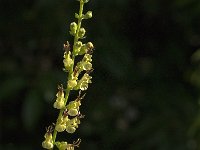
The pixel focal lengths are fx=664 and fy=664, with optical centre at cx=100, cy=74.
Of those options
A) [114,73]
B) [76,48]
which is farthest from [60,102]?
[114,73]

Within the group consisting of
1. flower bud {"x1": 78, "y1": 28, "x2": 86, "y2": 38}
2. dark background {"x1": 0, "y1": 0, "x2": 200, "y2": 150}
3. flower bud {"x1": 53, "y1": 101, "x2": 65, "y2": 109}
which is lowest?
flower bud {"x1": 53, "y1": 101, "x2": 65, "y2": 109}

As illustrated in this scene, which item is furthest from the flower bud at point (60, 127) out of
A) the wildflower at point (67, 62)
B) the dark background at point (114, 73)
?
the dark background at point (114, 73)

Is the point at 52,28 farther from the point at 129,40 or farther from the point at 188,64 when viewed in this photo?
the point at 188,64

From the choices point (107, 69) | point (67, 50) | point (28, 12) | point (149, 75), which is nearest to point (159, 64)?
point (149, 75)

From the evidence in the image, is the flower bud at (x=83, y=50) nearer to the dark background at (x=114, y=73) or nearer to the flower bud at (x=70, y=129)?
the flower bud at (x=70, y=129)

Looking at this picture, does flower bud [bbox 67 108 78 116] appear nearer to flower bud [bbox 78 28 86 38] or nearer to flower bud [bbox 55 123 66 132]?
flower bud [bbox 55 123 66 132]

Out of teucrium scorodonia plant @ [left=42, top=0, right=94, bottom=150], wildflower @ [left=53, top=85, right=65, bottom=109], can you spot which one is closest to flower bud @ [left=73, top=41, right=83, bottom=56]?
teucrium scorodonia plant @ [left=42, top=0, right=94, bottom=150]

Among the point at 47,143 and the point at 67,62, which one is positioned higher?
the point at 67,62

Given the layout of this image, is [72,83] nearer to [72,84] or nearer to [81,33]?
[72,84]
